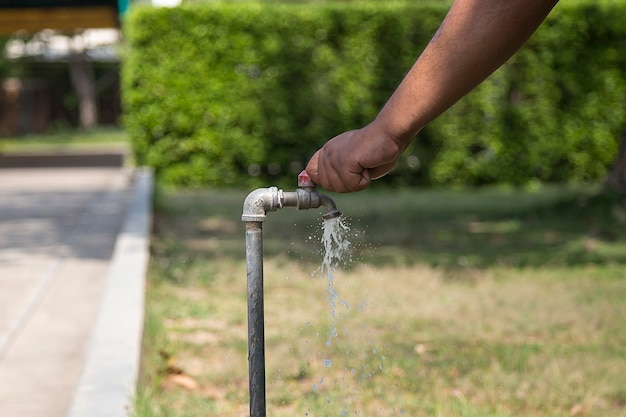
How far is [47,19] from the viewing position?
20.5m

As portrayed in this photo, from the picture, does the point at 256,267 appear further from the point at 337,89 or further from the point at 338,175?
the point at 337,89

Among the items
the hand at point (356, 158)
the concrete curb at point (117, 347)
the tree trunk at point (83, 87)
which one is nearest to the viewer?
the hand at point (356, 158)

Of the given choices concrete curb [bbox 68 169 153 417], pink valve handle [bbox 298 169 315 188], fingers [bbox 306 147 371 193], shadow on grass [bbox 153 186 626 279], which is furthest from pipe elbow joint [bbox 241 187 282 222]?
shadow on grass [bbox 153 186 626 279]

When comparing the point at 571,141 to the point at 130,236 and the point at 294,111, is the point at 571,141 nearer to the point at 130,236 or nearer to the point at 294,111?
the point at 294,111

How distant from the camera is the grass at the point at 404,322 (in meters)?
3.70

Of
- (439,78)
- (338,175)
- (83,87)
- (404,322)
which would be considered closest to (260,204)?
(338,175)

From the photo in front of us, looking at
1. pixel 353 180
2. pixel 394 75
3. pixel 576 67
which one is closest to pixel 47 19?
pixel 394 75

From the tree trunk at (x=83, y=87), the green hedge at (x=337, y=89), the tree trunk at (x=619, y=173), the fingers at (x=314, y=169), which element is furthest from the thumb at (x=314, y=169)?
the tree trunk at (x=83, y=87)

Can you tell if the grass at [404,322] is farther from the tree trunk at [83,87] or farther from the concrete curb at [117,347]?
the tree trunk at [83,87]

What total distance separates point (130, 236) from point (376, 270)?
1895mm

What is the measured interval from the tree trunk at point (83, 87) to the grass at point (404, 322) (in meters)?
→ 27.3

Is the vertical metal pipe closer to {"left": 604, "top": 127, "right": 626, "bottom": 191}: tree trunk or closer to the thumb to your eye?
the thumb

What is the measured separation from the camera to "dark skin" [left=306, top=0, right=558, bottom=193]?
1797 mm

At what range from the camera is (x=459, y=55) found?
1846 millimetres
